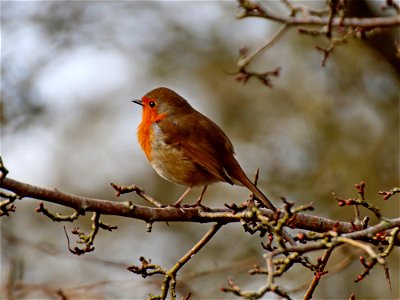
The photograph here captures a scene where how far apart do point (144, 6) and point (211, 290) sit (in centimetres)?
579

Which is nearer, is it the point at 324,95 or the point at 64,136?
the point at 324,95

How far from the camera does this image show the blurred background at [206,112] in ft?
28.7

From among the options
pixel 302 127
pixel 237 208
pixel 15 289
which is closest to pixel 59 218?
pixel 237 208

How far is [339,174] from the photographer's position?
9188mm

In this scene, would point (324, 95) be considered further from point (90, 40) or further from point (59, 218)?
point (59, 218)

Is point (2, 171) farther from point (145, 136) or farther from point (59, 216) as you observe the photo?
point (145, 136)

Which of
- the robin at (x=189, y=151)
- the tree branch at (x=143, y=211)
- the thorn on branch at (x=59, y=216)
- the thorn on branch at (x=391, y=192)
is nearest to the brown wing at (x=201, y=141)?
the robin at (x=189, y=151)

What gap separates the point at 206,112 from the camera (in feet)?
42.7

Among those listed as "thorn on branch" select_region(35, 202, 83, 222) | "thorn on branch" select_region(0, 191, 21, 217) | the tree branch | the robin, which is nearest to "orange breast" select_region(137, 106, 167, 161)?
the robin

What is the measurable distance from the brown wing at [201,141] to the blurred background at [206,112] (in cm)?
117

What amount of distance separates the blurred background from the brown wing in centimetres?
117

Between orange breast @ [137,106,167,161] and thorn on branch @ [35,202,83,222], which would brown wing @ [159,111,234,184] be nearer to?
orange breast @ [137,106,167,161]

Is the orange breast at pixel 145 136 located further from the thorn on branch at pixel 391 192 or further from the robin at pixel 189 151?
the thorn on branch at pixel 391 192

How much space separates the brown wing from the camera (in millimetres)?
5883
